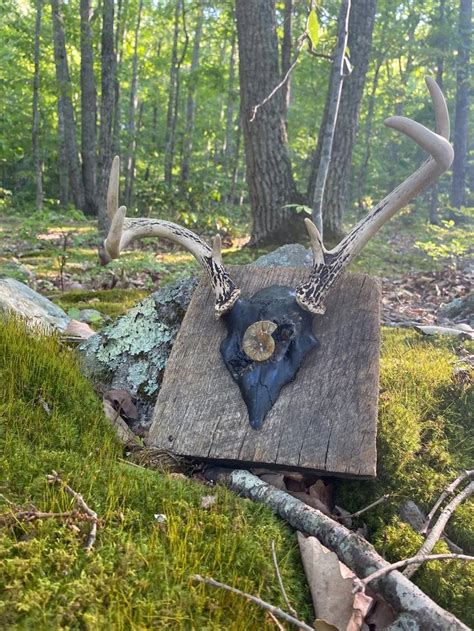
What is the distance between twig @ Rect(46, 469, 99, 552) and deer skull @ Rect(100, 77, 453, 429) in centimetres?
99

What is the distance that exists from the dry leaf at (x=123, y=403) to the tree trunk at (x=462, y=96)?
704 inches

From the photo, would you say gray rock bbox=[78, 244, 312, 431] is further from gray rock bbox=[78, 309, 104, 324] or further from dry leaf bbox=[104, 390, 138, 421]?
gray rock bbox=[78, 309, 104, 324]

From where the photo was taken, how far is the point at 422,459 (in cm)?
269

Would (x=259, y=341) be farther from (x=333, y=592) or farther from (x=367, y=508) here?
(x=333, y=592)

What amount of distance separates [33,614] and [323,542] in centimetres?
109

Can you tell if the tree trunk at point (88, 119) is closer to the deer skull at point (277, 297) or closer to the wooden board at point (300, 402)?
the deer skull at point (277, 297)

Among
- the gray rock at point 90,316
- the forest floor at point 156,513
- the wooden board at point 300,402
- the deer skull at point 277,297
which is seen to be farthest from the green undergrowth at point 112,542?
the gray rock at point 90,316

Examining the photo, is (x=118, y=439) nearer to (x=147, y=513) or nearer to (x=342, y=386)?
(x=147, y=513)

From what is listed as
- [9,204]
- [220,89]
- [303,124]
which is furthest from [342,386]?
[303,124]

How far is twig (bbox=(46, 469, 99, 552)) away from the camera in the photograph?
179 centimetres

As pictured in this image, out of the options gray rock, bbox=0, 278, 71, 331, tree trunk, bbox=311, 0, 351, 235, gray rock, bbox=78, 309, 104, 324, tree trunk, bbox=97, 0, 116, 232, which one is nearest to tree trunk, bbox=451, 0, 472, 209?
tree trunk, bbox=97, 0, 116, 232

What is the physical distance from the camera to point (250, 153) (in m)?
7.73

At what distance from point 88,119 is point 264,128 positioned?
1001cm

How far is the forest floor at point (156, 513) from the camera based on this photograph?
161 centimetres
